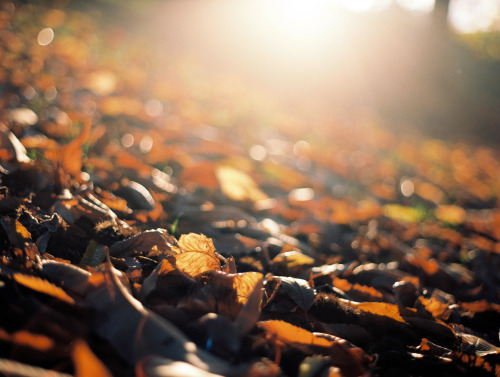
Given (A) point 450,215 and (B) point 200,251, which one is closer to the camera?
(B) point 200,251

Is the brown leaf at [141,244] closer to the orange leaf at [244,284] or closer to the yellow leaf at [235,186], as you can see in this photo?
the orange leaf at [244,284]

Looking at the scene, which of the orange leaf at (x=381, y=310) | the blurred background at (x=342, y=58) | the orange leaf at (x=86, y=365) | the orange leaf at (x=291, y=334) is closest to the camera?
the orange leaf at (x=86, y=365)

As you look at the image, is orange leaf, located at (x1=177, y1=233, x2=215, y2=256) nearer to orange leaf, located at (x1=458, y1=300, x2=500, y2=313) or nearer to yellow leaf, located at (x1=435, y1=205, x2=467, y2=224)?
orange leaf, located at (x1=458, y1=300, x2=500, y2=313)

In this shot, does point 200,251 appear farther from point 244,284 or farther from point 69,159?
point 69,159

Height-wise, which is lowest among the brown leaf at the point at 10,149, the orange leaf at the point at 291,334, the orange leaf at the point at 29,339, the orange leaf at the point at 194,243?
the orange leaf at the point at 29,339

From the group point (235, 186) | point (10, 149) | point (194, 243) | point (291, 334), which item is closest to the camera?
point (291, 334)

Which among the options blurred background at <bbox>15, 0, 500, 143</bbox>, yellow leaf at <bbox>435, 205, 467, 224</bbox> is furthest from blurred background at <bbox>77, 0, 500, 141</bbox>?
yellow leaf at <bbox>435, 205, 467, 224</bbox>

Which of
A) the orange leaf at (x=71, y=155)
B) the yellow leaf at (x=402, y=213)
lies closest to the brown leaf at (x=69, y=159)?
the orange leaf at (x=71, y=155)

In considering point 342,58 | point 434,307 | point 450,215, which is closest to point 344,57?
point 342,58
